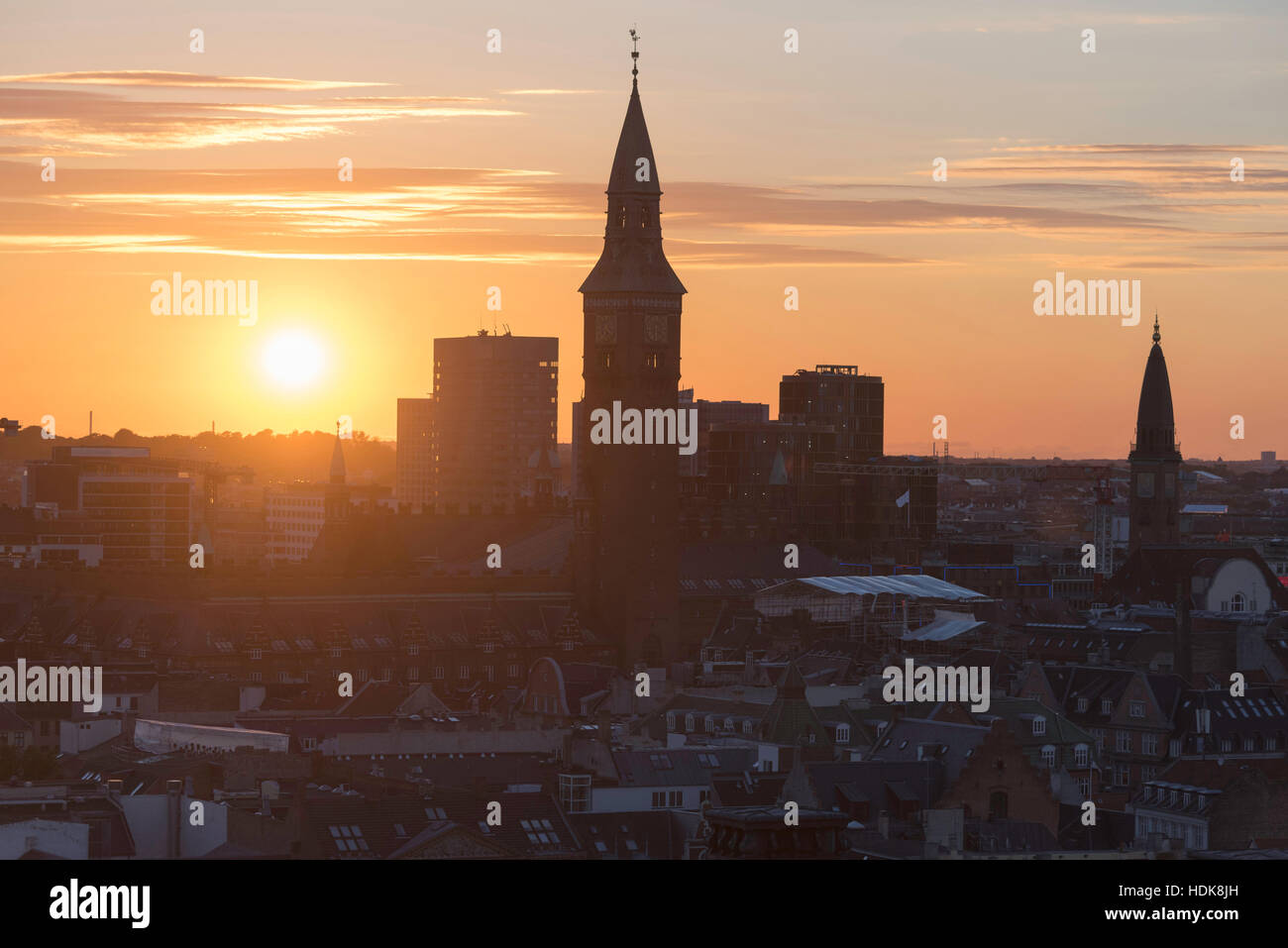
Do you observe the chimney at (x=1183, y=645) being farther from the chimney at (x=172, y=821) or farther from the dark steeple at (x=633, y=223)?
the chimney at (x=172, y=821)

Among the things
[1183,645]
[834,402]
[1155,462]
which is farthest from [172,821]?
[834,402]

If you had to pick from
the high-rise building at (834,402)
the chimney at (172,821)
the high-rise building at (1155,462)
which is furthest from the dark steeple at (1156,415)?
the chimney at (172,821)

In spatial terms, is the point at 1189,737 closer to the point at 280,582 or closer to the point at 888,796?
the point at 888,796

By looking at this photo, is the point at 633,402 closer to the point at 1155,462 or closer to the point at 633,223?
the point at 633,223

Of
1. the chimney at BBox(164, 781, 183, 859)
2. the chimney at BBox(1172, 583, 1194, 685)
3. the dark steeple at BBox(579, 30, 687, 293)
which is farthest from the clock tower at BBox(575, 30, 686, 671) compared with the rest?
the chimney at BBox(164, 781, 183, 859)

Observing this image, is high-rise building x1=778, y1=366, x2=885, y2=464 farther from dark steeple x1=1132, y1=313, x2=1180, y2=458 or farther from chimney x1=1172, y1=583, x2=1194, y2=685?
chimney x1=1172, y1=583, x2=1194, y2=685
